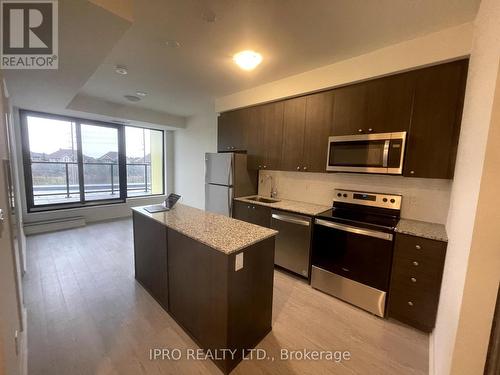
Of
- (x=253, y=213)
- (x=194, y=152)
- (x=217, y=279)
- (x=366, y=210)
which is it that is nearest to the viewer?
(x=217, y=279)

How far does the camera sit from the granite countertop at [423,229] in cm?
184

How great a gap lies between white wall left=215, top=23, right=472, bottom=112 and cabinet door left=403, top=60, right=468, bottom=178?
12cm

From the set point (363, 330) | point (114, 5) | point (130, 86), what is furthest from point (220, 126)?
point (363, 330)

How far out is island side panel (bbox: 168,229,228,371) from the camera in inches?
58.7

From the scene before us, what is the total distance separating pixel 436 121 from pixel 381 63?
2.60 ft

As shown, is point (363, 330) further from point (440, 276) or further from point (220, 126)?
point (220, 126)

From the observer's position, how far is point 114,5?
1.29 m

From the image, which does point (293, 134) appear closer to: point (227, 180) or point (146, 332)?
point (227, 180)

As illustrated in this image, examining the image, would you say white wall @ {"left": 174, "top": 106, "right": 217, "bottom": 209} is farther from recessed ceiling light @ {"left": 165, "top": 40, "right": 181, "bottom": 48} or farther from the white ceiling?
recessed ceiling light @ {"left": 165, "top": 40, "right": 181, "bottom": 48}

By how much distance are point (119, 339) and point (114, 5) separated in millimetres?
2465

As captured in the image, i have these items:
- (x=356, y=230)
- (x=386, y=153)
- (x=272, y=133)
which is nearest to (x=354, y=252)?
(x=356, y=230)

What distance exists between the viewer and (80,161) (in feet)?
15.7

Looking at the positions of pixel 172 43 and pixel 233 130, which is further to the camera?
pixel 233 130

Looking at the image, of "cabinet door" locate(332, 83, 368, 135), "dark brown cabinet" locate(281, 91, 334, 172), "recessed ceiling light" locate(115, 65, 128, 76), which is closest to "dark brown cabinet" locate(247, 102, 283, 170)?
"dark brown cabinet" locate(281, 91, 334, 172)
